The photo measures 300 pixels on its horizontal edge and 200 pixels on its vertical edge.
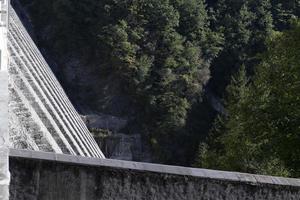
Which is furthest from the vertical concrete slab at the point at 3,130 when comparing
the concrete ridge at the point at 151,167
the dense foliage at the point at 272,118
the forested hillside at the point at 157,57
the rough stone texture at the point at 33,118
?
the forested hillside at the point at 157,57

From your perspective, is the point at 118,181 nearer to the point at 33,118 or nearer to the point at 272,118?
the point at 33,118

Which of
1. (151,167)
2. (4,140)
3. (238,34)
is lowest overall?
(151,167)

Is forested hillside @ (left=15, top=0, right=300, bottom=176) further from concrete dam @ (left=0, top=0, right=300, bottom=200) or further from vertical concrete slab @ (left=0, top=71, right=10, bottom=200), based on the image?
vertical concrete slab @ (left=0, top=71, right=10, bottom=200)

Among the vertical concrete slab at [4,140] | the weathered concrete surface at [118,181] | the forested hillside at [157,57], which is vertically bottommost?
the weathered concrete surface at [118,181]

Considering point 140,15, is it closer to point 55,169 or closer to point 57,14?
point 57,14

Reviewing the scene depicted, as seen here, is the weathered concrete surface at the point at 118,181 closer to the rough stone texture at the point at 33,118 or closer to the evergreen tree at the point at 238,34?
the rough stone texture at the point at 33,118

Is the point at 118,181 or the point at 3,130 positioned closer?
the point at 3,130

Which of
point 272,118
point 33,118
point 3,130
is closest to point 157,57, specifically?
point 272,118

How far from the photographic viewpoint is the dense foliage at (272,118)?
14367 millimetres

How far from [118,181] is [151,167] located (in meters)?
0.40

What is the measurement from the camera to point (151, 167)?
6.51 m

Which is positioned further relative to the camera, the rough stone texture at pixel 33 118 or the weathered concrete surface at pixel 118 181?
the rough stone texture at pixel 33 118

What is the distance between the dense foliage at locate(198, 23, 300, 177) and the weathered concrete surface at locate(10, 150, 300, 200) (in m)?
7.60

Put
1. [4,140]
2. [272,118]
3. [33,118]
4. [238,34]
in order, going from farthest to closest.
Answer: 1. [238,34]
2. [272,118]
3. [33,118]
4. [4,140]
